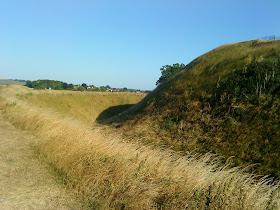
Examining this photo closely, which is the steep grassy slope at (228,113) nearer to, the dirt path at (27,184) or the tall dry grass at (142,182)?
the tall dry grass at (142,182)

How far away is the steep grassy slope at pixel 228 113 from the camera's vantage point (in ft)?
34.6

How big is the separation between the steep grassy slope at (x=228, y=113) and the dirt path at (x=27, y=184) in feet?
17.3

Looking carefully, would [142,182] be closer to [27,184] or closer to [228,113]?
[27,184]

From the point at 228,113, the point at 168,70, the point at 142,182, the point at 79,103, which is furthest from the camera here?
the point at 168,70

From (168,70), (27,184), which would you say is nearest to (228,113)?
(27,184)

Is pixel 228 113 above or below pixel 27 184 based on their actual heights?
above

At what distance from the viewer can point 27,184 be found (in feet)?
18.3

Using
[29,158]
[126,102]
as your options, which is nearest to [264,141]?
[29,158]

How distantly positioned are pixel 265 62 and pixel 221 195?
14.1m

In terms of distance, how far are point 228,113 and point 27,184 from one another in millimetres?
11817

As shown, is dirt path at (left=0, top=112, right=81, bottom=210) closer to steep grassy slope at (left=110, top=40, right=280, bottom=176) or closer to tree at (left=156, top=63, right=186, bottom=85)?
steep grassy slope at (left=110, top=40, right=280, bottom=176)

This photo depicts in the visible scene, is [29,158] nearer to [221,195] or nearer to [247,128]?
[221,195]

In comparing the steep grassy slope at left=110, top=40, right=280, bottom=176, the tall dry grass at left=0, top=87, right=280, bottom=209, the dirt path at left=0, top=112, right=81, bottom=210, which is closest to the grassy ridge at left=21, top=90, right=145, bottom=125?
the steep grassy slope at left=110, top=40, right=280, bottom=176

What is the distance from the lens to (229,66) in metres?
17.2
